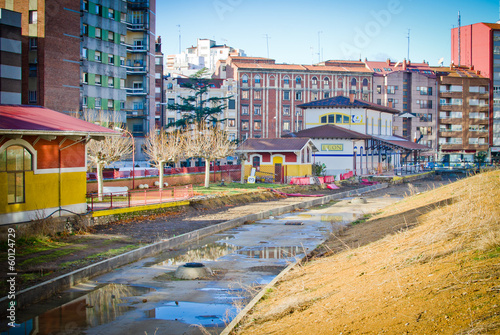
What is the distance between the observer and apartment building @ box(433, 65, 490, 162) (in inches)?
4109

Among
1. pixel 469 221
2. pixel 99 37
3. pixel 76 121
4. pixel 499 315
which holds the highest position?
pixel 99 37

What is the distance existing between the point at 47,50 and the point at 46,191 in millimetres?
36791

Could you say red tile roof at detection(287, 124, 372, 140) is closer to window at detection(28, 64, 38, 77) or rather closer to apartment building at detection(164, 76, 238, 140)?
apartment building at detection(164, 76, 238, 140)

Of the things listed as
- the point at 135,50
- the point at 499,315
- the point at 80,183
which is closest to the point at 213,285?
the point at 499,315

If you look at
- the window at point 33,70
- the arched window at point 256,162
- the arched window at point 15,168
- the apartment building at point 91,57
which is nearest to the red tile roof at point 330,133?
the arched window at point 256,162

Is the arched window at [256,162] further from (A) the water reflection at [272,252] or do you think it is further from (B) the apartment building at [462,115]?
(B) the apartment building at [462,115]

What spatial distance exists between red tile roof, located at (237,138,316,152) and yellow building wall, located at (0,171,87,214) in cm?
3262

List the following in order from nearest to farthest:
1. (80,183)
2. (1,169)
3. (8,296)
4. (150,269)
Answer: (8,296)
(150,269)
(1,169)
(80,183)

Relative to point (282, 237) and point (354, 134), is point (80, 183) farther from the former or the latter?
point (354, 134)

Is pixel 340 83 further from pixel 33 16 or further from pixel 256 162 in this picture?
pixel 33 16

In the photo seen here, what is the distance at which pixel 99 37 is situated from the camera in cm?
6238

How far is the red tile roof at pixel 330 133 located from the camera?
6474cm

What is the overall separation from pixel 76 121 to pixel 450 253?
1826cm

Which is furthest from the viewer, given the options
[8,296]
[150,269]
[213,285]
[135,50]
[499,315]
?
[135,50]
